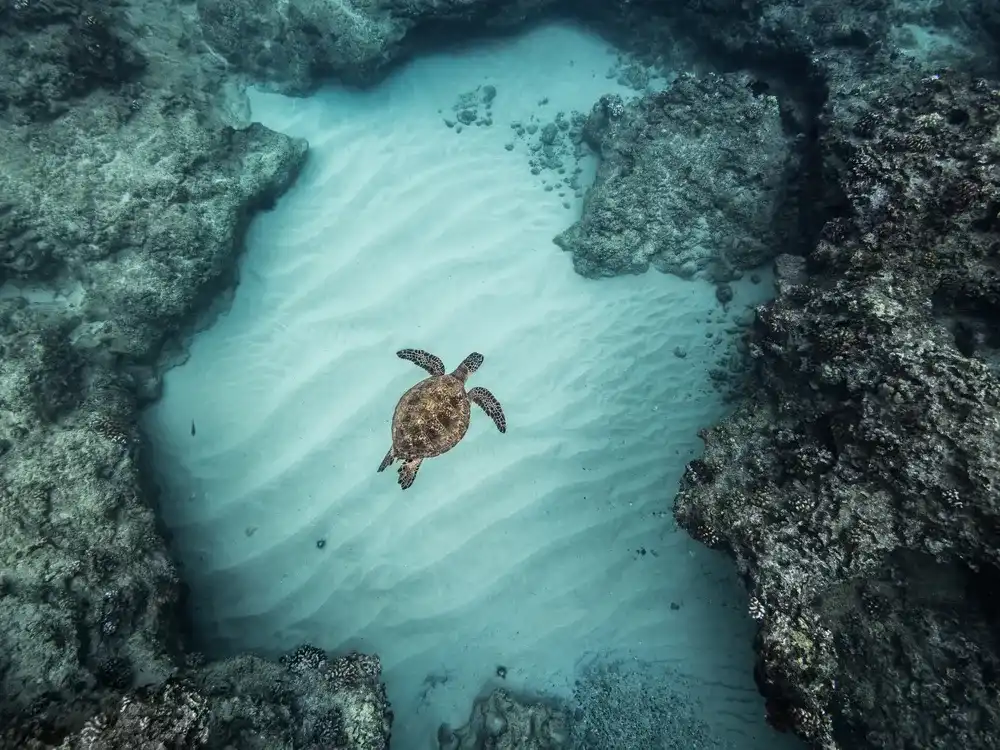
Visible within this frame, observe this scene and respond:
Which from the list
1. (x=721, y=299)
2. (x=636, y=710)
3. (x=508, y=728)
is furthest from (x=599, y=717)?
(x=721, y=299)

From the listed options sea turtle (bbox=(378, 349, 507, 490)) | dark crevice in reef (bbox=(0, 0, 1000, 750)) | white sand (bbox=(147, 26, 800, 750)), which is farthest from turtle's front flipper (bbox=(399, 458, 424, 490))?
dark crevice in reef (bbox=(0, 0, 1000, 750))

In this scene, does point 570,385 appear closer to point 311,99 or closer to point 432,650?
point 432,650

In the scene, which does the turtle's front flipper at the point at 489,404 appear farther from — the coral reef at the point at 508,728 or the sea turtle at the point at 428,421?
the coral reef at the point at 508,728

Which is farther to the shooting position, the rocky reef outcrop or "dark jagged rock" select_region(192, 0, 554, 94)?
"dark jagged rock" select_region(192, 0, 554, 94)

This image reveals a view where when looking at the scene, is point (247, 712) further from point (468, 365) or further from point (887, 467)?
point (887, 467)

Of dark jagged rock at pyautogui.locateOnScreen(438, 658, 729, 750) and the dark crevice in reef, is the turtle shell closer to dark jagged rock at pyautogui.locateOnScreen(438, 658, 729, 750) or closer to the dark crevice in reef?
the dark crevice in reef
